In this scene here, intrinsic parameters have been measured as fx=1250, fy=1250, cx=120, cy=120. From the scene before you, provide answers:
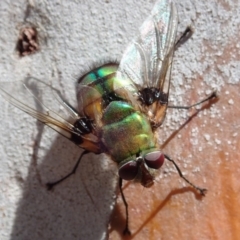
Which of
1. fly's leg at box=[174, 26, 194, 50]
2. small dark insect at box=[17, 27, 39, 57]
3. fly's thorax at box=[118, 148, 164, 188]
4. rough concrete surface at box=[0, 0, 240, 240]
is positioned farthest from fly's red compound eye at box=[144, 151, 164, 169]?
small dark insect at box=[17, 27, 39, 57]

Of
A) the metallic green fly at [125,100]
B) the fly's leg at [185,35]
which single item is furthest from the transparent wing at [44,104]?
the fly's leg at [185,35]

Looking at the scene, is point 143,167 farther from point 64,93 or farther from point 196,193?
point 64,93

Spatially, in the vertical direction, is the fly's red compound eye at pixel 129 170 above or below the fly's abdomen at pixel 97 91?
below

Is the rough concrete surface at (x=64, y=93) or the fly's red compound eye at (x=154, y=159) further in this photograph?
the rough concrete surface at (x=64, y=93)

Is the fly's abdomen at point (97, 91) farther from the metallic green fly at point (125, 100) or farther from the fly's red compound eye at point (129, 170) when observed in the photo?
the fly's red compound eye at point (129, 170)

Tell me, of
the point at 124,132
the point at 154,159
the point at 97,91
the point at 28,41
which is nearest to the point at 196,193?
the point at 154,159

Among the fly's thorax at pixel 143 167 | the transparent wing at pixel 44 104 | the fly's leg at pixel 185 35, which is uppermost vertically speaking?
the fly's leg at pixel 185 35

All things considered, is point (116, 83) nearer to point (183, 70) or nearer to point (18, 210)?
point (183, 70)

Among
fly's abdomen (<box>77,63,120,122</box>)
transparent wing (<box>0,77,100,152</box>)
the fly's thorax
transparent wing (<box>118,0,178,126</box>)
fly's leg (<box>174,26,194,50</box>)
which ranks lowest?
transparent wing (<box>0,77,100,152</box>)

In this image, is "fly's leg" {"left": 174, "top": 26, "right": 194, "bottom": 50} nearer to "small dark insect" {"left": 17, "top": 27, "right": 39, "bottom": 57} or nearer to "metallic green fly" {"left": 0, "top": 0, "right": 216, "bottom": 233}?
"metallic green fly" {"left": 0, "top": 0, "right": 216, "bottom": 233}
